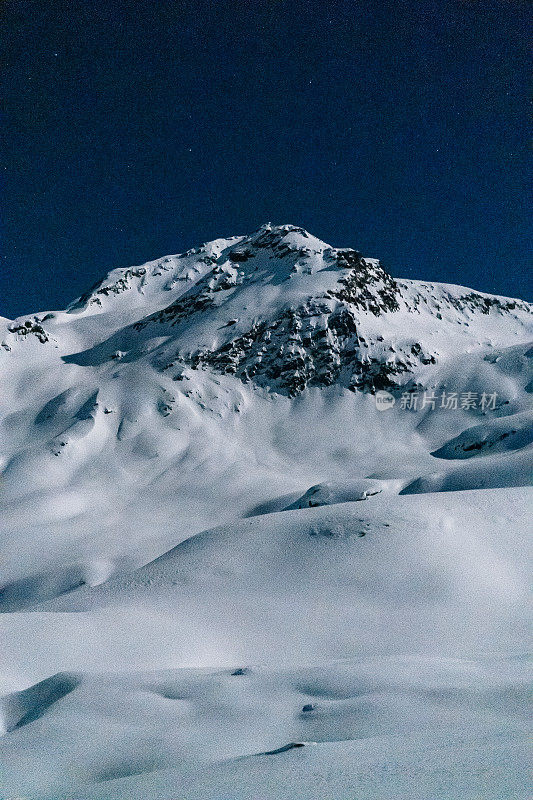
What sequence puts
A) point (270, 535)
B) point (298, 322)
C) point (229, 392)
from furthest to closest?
point (298, 322) < point (229, 392) < point (270, 535)

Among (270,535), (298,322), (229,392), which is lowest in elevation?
(270,535)

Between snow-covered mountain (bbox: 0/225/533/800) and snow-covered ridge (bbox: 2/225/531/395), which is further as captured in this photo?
snow-covered ridge (bbox: 2/225/531/395)

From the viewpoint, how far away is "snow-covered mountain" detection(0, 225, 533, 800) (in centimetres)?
605

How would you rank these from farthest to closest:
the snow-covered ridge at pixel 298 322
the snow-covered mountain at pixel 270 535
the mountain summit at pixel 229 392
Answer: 1. the snow-covered ridge at pixel 298 322
2. the mountain summit at pixel 229 392
3. the snow-covered mountain at pixel 270 535

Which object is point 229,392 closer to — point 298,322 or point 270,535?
point 298,322

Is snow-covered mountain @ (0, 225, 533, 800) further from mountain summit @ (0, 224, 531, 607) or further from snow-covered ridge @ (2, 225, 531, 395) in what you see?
snow-covered ridge @ (2, 225, 531, 395)

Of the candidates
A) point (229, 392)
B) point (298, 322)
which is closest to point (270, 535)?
point (229, 392)

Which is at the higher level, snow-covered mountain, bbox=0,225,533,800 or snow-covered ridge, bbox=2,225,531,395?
snow-covered ridge, bbox=2,225,531,395

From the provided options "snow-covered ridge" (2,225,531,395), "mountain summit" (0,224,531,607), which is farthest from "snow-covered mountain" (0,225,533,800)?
"snow-covered ridge" (2,225,531,395)

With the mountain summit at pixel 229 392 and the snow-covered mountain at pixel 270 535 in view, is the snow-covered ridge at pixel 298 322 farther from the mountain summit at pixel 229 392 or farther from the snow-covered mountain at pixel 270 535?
the snow-covered mountain at pixel 270 535

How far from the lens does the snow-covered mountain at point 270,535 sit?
6.05m

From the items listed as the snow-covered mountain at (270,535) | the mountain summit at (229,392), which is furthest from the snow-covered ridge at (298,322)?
the snow-covered mountain at (270,535)

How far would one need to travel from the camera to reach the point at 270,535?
24.4 m

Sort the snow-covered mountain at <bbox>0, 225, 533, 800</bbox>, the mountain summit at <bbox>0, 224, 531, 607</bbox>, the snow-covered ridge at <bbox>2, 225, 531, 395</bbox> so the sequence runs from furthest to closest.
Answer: the snow-covered ridge at <bbox>2, 225, 531, 395</bbox> < the mountain summit at <bbox>0, 224, 531, 607</bbox> < the snow-covered mountain at <bbox>0, 225, 533, 800</bbox>
